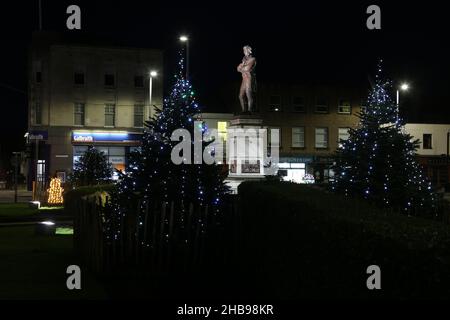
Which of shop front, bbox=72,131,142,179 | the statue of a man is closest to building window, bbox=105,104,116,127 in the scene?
shop front, bbox=72,131,142,179

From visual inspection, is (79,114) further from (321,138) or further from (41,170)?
(321,138)

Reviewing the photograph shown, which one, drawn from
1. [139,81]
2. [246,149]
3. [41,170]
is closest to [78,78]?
[139,81]

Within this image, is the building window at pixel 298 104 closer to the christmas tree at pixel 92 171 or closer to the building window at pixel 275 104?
the building window at pixel 275 104

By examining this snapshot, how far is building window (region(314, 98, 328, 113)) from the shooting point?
63.5 metres

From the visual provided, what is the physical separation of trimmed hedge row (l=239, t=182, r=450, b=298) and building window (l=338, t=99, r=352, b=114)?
54.4m

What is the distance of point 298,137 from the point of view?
6275cm

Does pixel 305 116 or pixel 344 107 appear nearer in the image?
pixel 305 116

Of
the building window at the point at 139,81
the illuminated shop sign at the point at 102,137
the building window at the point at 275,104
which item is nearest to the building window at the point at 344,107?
the building window at the point at 275,104

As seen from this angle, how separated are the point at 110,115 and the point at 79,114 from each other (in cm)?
264

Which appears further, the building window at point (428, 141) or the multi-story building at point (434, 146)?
the building window at point (428, 141)

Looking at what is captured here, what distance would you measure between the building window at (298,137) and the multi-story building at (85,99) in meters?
13.1

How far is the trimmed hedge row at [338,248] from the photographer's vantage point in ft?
16.6

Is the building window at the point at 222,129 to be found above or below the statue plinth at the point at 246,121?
above

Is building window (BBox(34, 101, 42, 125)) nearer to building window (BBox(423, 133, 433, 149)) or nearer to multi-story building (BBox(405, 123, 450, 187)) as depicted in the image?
multi-story building (BBox(405, 123, 450, 187))
